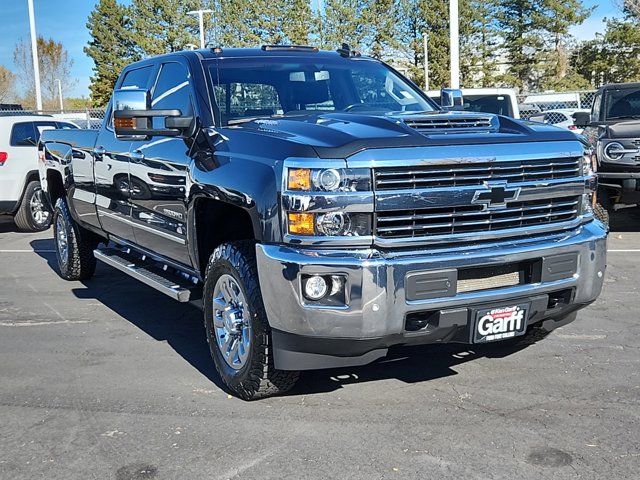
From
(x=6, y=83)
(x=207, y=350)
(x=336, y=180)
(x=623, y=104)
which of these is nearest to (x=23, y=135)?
(x=207, y=350)

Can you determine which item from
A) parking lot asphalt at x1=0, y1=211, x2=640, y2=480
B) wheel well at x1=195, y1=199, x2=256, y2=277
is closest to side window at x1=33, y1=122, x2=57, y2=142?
parking lot asphalt at x1=0, y1=211, x2=640, y2=480

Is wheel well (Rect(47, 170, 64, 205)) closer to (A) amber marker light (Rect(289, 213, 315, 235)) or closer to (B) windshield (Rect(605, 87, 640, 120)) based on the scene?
(A) amber marker light (Rect(289, 213, 315, 235))

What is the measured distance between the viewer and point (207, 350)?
559cm

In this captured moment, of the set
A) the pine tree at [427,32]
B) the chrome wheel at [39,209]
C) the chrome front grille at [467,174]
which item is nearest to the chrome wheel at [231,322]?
the chrome front grille at [467,174]

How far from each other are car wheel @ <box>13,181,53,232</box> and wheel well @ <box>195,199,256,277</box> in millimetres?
7555

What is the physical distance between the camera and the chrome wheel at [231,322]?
4.43 m

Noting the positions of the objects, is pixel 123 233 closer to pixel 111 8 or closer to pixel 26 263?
pixel 26 263

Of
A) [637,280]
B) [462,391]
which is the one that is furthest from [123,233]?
[637,280]

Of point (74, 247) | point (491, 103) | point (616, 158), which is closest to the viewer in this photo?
point (74, 247)

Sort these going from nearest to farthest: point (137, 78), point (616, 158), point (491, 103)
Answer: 1. point (137, 78)
2. point (616, 158)
3. point (491, 103)

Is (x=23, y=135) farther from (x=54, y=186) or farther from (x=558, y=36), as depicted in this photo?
(x=558, y=36)

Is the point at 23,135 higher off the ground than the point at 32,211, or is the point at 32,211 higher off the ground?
the point at 23,135

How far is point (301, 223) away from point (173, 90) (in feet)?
7.35

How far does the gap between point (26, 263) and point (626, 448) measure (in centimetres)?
760
